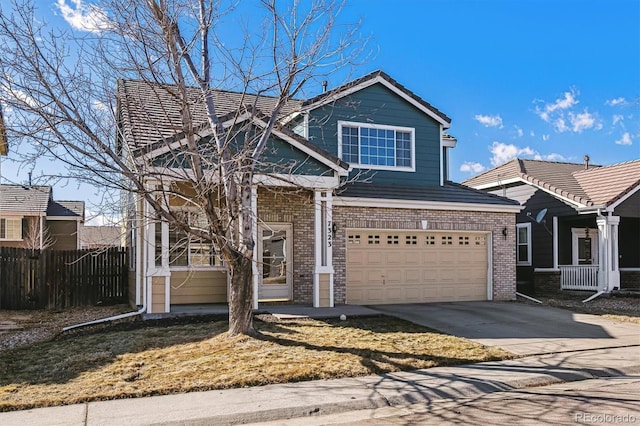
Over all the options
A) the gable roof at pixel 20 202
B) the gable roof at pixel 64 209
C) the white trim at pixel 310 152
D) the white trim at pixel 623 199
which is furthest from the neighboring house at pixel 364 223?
the gable roof at pixel 64 209

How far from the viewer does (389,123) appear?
55.3ft

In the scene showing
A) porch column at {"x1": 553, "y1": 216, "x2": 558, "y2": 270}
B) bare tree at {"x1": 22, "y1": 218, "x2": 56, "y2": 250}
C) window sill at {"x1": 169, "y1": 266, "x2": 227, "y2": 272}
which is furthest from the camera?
bare tree at {"x1": 22, "y1": 218, "x2": 56, "y2": 250}

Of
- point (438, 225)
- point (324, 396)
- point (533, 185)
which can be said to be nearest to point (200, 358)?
point (324, 396)

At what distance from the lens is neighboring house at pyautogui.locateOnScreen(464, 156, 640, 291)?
1859cm

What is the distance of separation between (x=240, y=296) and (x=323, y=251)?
4.65 m

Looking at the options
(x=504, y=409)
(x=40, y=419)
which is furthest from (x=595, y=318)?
(x=40, y=419)

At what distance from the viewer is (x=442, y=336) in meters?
10.5

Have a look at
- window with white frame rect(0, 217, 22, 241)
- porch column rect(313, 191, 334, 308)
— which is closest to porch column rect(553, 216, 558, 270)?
porch column rect(313, 191, 334, 308)

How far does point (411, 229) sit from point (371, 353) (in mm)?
7303

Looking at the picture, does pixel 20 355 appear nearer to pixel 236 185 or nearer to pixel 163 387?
pixel 163 387

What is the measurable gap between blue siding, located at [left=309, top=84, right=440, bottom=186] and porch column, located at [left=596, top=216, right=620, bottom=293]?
6156 mm

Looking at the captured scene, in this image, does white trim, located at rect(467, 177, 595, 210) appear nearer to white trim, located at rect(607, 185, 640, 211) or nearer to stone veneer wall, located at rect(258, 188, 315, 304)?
white trim, located at rect(607, 185, 640, 211)

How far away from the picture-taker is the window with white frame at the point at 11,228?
32.5 metres

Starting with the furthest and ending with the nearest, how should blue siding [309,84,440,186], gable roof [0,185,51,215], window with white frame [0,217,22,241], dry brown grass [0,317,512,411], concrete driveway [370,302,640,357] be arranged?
window with white frame [0,217,22,241] < gable roof [0,185,51,215] < blue siding [309,84,440,186] < concrete driveway [370,302,640,357] < dry brown grass [0,317,512,411]
